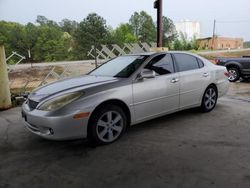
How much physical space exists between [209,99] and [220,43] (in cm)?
6081

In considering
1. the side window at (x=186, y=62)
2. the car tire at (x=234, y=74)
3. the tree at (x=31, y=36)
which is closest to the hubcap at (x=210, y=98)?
the side window at (x=186, y=62)

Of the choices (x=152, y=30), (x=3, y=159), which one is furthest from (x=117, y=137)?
(x=152, y=30)

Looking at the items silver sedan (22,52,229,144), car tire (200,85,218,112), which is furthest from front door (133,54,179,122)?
car tire (200,85,218,112)

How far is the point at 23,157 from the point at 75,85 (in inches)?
50.0

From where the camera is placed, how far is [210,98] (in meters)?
5.64

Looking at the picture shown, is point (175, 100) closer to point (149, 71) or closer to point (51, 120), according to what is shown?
point (149, 71)

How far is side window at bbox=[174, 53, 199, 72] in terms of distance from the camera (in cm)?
507

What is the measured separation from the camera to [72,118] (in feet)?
11.8

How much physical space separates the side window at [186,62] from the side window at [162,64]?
0.19 m

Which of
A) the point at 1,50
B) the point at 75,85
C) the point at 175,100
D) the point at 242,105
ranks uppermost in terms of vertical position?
the point at 1,50

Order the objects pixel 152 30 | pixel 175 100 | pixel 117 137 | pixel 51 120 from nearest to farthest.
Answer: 1. pixel 51 120
2. pixel 117 137
3. pixel 175 100
4. pixel 152 30

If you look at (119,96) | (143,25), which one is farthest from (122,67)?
(143,25)

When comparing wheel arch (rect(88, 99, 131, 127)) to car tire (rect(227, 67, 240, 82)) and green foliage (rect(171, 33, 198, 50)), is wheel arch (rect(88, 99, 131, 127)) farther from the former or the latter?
green foliage (rect(171, 33, 198, 50))

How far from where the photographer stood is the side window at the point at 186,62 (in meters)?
5.07
